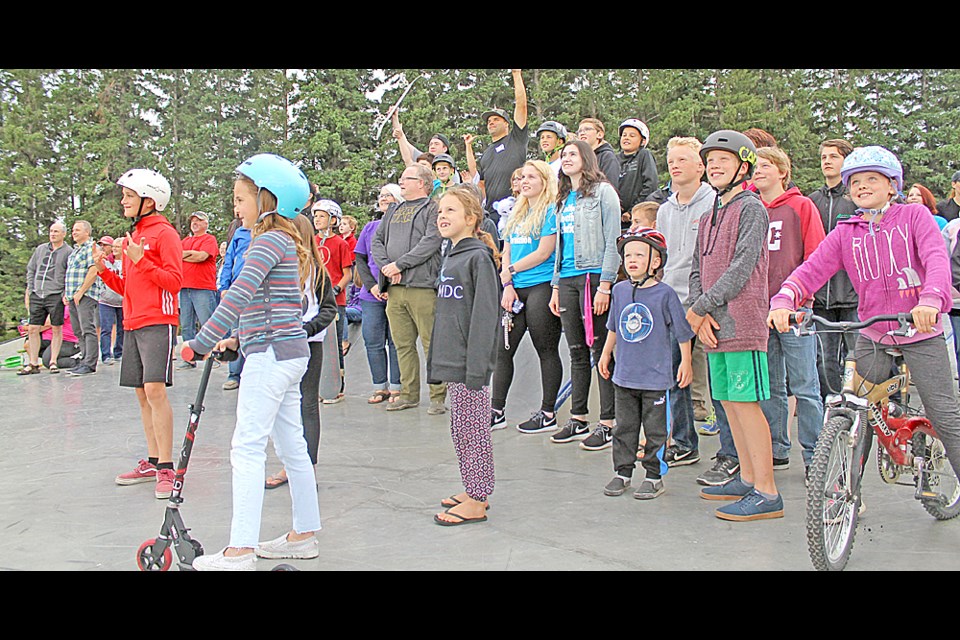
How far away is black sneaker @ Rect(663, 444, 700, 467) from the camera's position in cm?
584

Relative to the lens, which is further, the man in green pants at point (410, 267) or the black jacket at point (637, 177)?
the man in green pants at point (410, 267)

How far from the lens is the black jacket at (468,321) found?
14.6ft

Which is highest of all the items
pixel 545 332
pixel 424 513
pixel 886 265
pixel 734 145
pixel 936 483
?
pixel 734 145

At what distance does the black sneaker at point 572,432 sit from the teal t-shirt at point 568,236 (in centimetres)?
126

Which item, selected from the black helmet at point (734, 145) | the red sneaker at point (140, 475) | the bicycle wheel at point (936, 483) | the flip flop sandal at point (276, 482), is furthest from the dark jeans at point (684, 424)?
the red sneaker at point (140, 475)

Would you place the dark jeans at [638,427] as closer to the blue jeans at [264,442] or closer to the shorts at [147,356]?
the blue jeans at [264,442]

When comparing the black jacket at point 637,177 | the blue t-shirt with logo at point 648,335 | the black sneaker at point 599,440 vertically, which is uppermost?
the black jacket at point 637,177

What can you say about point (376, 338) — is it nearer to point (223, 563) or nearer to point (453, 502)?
point (453, 502)

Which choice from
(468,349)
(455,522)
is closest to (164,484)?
(455,522)

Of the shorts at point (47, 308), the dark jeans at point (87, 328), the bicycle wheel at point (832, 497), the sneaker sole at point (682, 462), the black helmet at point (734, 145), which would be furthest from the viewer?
the shorts at point (47, 308)

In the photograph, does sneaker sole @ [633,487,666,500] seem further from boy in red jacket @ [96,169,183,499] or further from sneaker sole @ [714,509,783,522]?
boy in red jacket @ [96,169,183,499]

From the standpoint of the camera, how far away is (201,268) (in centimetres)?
1070

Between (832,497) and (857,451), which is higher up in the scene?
(857,451)

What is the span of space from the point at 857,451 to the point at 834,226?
10.2 ft
